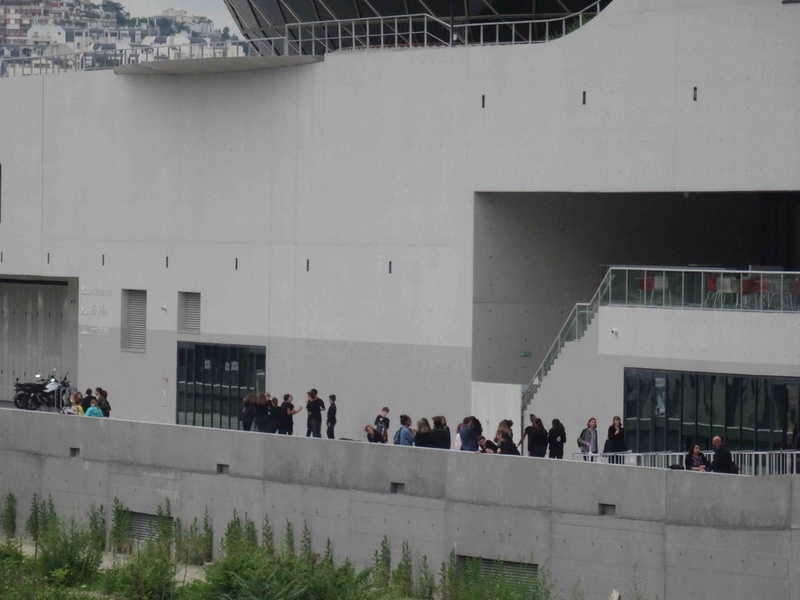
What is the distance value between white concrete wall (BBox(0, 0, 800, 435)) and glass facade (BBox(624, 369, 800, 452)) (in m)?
3.78

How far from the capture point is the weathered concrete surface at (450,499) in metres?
23.8

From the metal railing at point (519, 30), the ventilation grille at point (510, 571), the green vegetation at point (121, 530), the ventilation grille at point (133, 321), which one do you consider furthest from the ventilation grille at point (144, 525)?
the metal railing at point (519, 30)

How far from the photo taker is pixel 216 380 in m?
37.7

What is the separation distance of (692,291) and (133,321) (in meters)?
16.3

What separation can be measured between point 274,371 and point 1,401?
39.0ft

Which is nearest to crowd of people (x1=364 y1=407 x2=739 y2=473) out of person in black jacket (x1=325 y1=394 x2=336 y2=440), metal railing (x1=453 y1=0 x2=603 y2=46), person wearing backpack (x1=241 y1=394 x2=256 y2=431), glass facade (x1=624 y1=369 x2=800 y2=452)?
glass facade (x1=624 y1=369 x2=800 y2=452)

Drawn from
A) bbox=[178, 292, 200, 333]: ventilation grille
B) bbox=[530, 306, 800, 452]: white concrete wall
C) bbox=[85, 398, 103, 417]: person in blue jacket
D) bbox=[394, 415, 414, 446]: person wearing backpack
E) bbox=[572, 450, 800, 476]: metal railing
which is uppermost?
bbox=[178, 292, 200, 333]: ventilation grille

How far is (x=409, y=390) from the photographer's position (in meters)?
33.7

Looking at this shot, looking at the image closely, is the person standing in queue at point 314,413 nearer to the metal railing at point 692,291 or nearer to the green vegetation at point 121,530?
the green vegetation at point 121,530

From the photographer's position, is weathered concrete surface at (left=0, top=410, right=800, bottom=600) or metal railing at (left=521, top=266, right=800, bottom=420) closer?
weathered concrete surface at (left=0, top=410, right=800, bottom=600)

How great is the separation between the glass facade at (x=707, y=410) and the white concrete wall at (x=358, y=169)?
3775 millimetres

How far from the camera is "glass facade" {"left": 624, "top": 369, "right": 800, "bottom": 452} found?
27953 mm

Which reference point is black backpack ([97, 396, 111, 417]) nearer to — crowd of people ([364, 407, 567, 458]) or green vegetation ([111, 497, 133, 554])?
green vegetation ([111, 497, 133, 554])

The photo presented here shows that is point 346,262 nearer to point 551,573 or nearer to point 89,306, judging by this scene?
point 89,306
